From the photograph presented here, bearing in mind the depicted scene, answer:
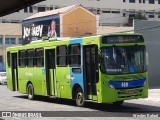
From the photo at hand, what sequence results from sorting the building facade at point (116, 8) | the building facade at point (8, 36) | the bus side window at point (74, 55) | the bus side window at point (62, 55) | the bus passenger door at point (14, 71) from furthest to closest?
1. the building facade at point (116, 8)
2. the building facade at point (8, 36)
3. the bus passenger door at point (14, 71)
4. the bus side window at point (62, 55)
5. the bus side window at point (74, 55)

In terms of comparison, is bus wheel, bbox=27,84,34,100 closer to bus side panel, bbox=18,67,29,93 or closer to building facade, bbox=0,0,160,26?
bus side panel, bbox=18,67,29,93

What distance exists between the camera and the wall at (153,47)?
99.6 ft

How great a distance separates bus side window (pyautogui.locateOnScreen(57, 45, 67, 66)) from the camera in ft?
60.3

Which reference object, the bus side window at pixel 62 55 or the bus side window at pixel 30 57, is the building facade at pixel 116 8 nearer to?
the bus side window at pixel 30 57

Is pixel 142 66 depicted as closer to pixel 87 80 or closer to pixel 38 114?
pixel 87 80

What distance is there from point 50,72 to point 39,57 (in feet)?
4.17

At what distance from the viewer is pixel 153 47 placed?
30812 millimetres

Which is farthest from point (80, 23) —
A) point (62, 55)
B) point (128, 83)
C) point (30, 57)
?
point (128, 83)

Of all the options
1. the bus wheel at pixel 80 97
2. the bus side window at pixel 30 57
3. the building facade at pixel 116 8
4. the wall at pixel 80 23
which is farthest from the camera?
the building facade at pixel 116 8

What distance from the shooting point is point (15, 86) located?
24125 millimetres

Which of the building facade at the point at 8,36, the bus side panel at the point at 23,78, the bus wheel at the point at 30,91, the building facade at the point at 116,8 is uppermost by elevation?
the building facade at the point at 116,8

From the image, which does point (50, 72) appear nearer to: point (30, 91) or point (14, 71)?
point (30, 91)

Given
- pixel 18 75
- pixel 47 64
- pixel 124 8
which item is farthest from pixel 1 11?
pixel 124 8

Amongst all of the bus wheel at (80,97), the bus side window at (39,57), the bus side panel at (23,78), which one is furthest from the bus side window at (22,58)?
the bus wheel at (80,97)
